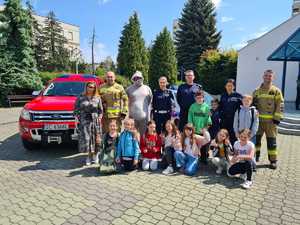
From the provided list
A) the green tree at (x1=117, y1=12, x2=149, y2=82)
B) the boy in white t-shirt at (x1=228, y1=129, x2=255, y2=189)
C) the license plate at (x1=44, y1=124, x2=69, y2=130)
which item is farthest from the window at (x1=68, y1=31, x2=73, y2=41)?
the boy in white t-shirt at (x1=228, y1=129, x2=255, y2=189)

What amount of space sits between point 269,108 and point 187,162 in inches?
81.0

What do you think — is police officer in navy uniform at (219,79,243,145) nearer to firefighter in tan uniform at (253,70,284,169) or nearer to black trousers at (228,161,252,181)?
firefighter in tan uniform at (253,70,284,169)

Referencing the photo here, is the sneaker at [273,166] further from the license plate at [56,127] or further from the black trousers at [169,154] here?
the license plate at [56,127]

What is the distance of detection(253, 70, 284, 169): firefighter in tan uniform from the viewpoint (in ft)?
18.0

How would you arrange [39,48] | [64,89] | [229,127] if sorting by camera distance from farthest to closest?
[39,48] < [64,89] < [229,127]

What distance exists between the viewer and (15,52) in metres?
18.4

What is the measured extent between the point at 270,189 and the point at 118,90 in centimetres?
353

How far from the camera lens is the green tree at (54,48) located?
44.9 m

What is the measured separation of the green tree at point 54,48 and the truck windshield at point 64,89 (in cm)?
3928

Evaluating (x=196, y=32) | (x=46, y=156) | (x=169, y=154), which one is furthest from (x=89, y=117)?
(x=196, y=32)

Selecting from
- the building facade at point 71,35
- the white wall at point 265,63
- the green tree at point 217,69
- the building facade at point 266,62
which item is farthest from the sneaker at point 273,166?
the building facade at point 71,35

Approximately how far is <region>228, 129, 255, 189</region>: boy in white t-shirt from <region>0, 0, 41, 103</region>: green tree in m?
16.4

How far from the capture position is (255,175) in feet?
17.5

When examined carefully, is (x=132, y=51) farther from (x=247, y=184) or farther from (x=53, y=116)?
(x=247, y=184)
